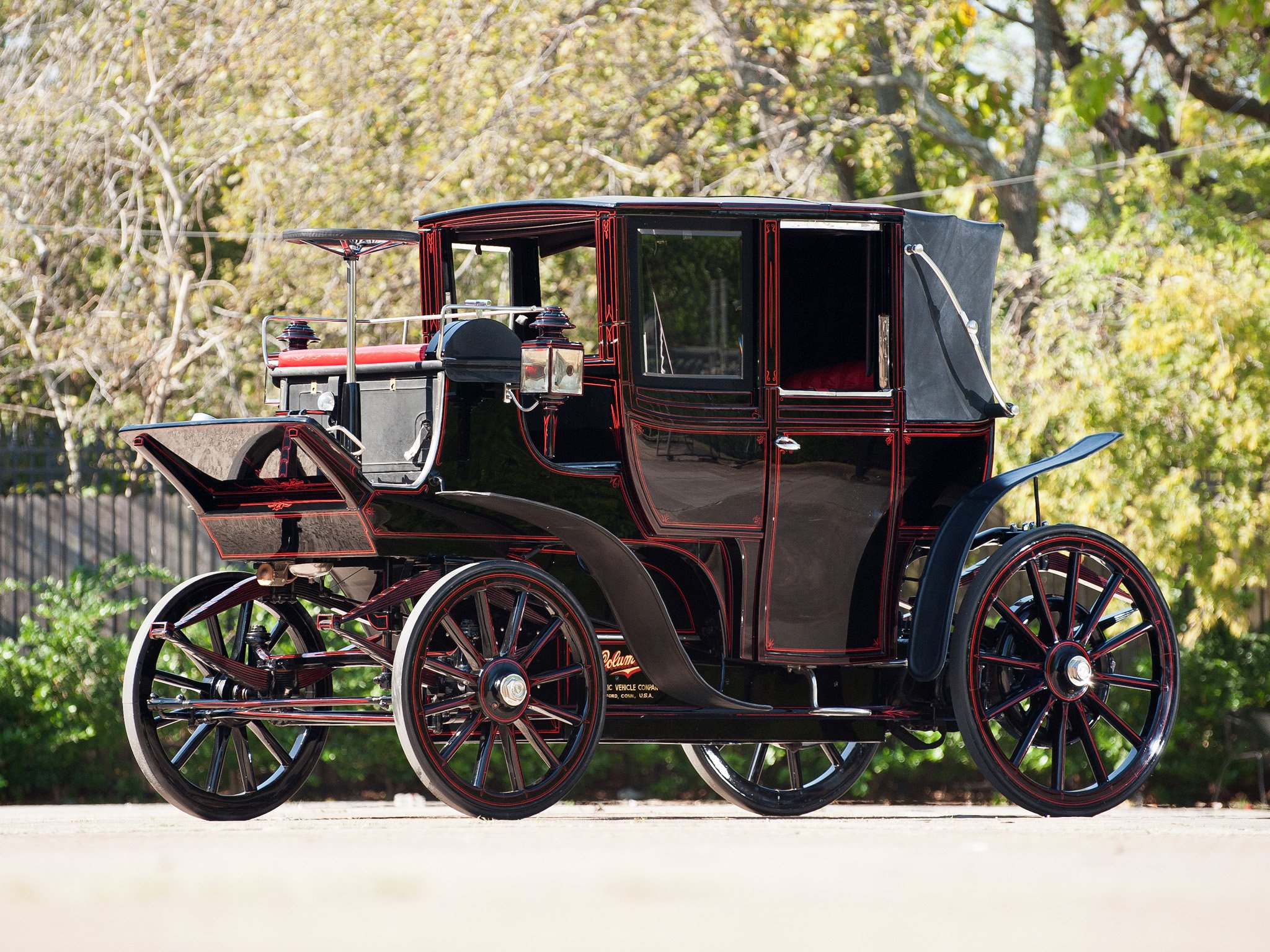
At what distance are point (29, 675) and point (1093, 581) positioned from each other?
7.48 m

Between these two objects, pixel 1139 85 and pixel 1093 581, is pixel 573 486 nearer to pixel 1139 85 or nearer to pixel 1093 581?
pixel 1093 581

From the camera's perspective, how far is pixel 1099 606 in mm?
6867

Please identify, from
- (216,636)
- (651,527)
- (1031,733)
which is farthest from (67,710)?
(1031,733)

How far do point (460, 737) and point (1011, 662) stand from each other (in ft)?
7.59

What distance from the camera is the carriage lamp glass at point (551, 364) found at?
5.81 m

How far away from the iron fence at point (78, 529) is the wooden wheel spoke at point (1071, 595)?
7.27m

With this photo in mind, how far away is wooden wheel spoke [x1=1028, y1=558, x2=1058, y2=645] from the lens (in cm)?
675

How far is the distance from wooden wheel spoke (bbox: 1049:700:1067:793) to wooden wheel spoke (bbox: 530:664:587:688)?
1962 millimetres

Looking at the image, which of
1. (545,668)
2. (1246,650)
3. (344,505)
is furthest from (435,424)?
(1246,650)

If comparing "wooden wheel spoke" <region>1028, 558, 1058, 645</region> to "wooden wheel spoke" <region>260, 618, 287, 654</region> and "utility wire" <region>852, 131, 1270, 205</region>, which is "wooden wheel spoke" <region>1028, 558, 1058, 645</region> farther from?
"utility wire" <region>852, 131, 1270, 205</region>

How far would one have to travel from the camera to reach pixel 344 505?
5711mm

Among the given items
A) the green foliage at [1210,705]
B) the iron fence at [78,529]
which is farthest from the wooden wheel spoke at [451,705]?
the green foliage at [1210,705]

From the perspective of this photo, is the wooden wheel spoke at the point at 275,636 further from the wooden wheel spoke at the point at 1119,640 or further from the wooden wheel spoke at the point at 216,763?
the wooden wheel spoke at the point at 1119,640

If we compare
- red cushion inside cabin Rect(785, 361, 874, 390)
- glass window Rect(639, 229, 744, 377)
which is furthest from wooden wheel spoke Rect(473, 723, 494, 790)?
red cushion inside cabin Rect(785, 361, 874, 390)
